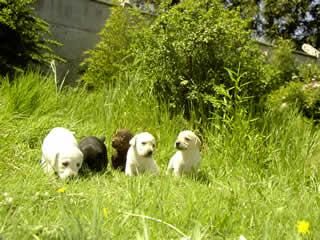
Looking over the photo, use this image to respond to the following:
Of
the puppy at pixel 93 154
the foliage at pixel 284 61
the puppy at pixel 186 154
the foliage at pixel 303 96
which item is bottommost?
the puppy at pixel 93 154

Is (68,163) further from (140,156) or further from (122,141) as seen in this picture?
(122,141)

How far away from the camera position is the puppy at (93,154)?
398cm

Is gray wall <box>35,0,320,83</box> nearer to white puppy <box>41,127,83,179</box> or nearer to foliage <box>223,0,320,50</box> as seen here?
white puppy <box>41,127,83,179</box>

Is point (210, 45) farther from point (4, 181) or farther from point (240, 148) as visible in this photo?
point (4, 181)

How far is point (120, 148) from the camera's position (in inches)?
168

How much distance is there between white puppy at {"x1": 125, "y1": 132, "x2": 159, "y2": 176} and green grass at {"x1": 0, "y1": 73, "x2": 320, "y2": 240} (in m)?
0.12

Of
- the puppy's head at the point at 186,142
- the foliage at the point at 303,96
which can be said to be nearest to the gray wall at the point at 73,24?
the foliage at the point at 303,96

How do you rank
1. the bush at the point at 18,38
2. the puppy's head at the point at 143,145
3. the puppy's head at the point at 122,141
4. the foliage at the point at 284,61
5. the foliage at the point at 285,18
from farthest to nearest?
the foliage at the point at 285,18 < the foliage at the point at 284,61 < the bush at the point at 18,38 < the puppy's head at the point at 122,141 < the puppy's head at the point at 143,145

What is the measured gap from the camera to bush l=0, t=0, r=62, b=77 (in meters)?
6.39

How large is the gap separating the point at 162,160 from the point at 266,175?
1015 mm

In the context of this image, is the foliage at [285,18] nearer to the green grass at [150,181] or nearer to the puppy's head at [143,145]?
the green grass at [150,181]

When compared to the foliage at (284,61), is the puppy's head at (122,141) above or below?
below

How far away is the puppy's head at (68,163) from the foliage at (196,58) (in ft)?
6.73

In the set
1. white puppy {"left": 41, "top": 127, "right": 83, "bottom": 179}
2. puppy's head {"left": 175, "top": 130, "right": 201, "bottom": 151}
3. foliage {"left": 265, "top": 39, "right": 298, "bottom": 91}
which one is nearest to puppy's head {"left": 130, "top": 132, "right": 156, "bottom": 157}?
puppy's head {"left": 175, "top": 130, "right": 201, "bottom": 151}
